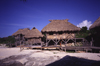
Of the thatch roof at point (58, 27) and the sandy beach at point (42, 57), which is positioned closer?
the sandy beach at point (42, 57)

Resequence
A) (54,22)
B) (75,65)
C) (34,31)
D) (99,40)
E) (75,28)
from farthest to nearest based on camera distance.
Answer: (34,31) → (54,22) → (75,28) → (99,40) → (75,65)

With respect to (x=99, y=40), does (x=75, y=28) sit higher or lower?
higher

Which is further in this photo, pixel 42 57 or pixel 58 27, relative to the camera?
pixel 58 27

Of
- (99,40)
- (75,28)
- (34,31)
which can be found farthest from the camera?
(34,31)

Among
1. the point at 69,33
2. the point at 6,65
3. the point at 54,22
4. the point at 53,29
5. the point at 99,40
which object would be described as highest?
the point at 54,22

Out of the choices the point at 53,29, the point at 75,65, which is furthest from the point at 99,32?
the point at 75,65

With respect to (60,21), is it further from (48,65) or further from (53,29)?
(48,65)

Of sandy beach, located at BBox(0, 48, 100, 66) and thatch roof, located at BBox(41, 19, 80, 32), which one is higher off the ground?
thatch roof, located at BBox(41, 19, 80, 32)

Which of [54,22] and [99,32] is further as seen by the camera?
[54,22]

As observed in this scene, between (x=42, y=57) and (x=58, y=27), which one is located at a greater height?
(x=58, y=27)

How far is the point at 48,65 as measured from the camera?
3.80 m

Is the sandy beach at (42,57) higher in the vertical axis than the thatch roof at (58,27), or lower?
lower

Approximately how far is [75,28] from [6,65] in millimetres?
12303

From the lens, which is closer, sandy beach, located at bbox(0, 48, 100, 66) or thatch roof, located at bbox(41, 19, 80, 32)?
sandy beach, located at bbox(0, 48, 100, 66)
